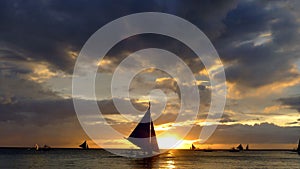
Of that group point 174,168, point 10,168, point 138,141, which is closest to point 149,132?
point 138,141

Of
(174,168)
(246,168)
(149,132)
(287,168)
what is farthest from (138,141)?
(287,168)

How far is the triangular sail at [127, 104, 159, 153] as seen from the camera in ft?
388

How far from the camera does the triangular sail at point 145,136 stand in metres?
118

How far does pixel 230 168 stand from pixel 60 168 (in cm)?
4593

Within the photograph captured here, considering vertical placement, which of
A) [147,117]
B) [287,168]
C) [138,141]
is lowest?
[287,168]

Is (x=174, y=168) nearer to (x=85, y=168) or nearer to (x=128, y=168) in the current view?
(x=128, y=168)

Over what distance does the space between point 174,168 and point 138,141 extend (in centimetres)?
2466

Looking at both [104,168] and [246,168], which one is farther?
[246,168]

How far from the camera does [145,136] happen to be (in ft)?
389

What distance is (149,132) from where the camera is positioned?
119 metres

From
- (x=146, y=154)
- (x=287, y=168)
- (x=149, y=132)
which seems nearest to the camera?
(x=287, y=168)

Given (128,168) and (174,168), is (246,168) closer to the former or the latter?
Answer: (174,168)

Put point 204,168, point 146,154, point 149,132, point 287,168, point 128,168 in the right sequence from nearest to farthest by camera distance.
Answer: point 128,168, point 204,168, point 287,168, point 149,132, point 146,154

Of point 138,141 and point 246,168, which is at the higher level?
point 138,141
